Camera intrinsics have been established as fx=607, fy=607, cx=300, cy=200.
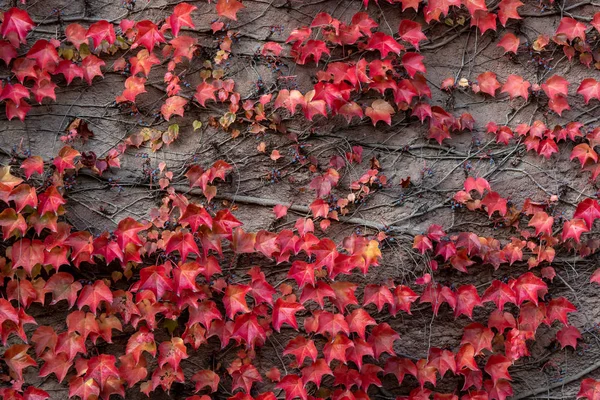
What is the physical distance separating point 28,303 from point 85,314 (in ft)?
0.93

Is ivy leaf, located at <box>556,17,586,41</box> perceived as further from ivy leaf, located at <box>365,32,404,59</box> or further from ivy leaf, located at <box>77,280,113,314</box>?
ivy leaf, located at <box>77,280,113,314</box>

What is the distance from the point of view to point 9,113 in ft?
10.3

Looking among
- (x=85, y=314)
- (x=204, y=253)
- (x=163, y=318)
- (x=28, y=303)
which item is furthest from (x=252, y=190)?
(x=28, y=303)

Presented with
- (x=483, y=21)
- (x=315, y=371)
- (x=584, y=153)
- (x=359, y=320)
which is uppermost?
(x=483, y=21)

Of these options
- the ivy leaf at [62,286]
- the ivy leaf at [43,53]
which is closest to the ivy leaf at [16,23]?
the ivy leaf at [43,53]

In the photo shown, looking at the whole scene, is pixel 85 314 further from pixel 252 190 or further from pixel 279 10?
pixel 279 10

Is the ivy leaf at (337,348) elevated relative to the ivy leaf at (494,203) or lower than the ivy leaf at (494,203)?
lower

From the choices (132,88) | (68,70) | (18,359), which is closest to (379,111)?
(132,88)

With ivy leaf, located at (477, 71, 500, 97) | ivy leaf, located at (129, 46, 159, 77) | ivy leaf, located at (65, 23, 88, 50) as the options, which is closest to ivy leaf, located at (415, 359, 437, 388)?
ivy leaf, located at (477, 71, 500, 97)

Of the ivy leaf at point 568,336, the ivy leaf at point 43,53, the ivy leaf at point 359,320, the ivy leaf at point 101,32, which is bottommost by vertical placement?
the ivy leaf at point 568,336

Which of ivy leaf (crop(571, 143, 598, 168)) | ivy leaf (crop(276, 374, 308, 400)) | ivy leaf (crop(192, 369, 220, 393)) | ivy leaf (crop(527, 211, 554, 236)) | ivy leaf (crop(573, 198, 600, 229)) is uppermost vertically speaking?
ivy leaf (crop(571, 143, 598, 168))

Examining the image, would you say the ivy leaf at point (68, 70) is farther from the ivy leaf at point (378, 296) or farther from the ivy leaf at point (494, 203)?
the ivy leaf at point (494, 203)

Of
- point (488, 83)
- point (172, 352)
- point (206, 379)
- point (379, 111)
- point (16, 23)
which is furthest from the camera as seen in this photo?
point (488, 83)

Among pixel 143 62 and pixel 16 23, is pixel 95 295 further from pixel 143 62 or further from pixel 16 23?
pixel 16 23
